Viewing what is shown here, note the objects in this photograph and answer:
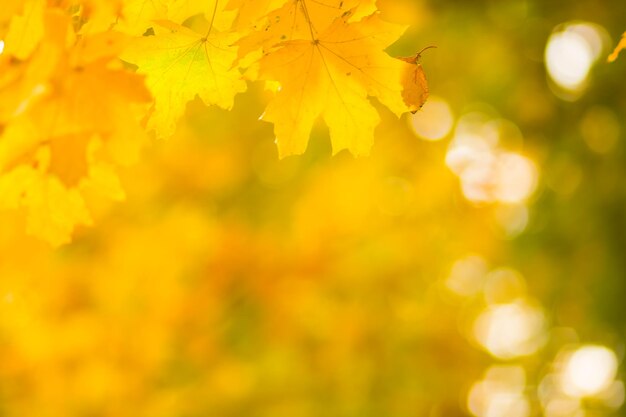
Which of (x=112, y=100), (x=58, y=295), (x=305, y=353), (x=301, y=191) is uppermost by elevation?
(x=301, y=191)

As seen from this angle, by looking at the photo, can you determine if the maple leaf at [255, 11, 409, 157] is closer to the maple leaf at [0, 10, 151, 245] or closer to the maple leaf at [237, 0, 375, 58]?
the maple leaf at [237, 0, 375, 58]

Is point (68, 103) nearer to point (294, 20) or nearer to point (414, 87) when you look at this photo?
point (294, 20)

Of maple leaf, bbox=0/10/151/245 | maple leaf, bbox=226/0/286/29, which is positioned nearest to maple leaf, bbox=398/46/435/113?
maple leaf, bbox=226/0/286/29

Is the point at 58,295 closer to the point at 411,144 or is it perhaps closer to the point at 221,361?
the point at 221,361

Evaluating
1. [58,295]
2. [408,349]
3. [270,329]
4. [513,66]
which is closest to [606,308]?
[408,349]

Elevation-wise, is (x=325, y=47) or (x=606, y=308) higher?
(x=606, y=308)

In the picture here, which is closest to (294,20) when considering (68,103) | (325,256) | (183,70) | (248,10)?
(248,10)
